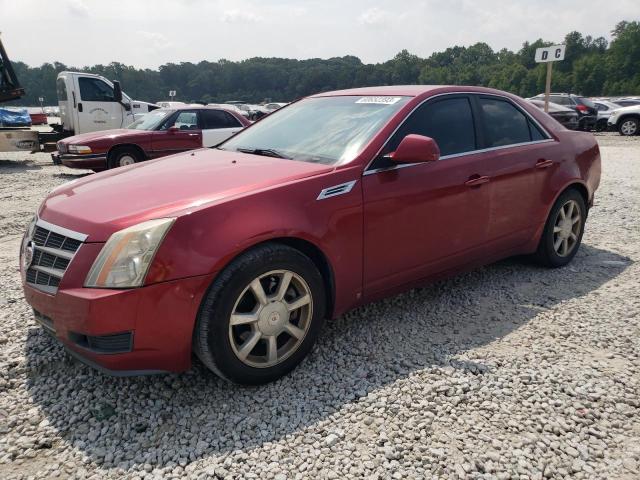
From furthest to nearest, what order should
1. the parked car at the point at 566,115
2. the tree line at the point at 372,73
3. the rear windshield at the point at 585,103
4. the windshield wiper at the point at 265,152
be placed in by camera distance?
the tree line at the point at 372,73 → the rear windshield at the point at 585,103 → the parked car at the point at 566,115 → the windshield wiper at the point at 265,152

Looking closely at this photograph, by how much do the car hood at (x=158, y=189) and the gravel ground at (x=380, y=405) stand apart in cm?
92

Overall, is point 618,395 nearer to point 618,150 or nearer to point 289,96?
point 618,150

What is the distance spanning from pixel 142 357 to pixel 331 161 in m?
1.54

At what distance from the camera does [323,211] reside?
281cm

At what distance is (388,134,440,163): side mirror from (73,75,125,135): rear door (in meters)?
11.9

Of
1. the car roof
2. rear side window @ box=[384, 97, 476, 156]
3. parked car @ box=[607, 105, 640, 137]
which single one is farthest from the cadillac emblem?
parked car @ box=[607, 105, 640, 137]

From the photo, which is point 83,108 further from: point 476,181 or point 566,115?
point 566,115

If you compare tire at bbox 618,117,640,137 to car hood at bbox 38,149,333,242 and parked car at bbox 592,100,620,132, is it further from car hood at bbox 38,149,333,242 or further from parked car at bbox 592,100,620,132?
car hood at bbox 38,149,333,242

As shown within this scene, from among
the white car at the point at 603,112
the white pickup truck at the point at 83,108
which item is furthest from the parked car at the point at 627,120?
the white pickup truck at the point at 83,108

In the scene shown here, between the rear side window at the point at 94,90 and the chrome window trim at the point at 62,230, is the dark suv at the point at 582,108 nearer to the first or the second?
the rear side window at the point at 94,90

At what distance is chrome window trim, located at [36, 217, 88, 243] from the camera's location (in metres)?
2.42

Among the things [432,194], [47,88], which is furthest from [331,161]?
[47,88]

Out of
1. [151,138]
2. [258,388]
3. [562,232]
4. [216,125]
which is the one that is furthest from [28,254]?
[216,125]

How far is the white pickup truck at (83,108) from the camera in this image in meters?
12.5
